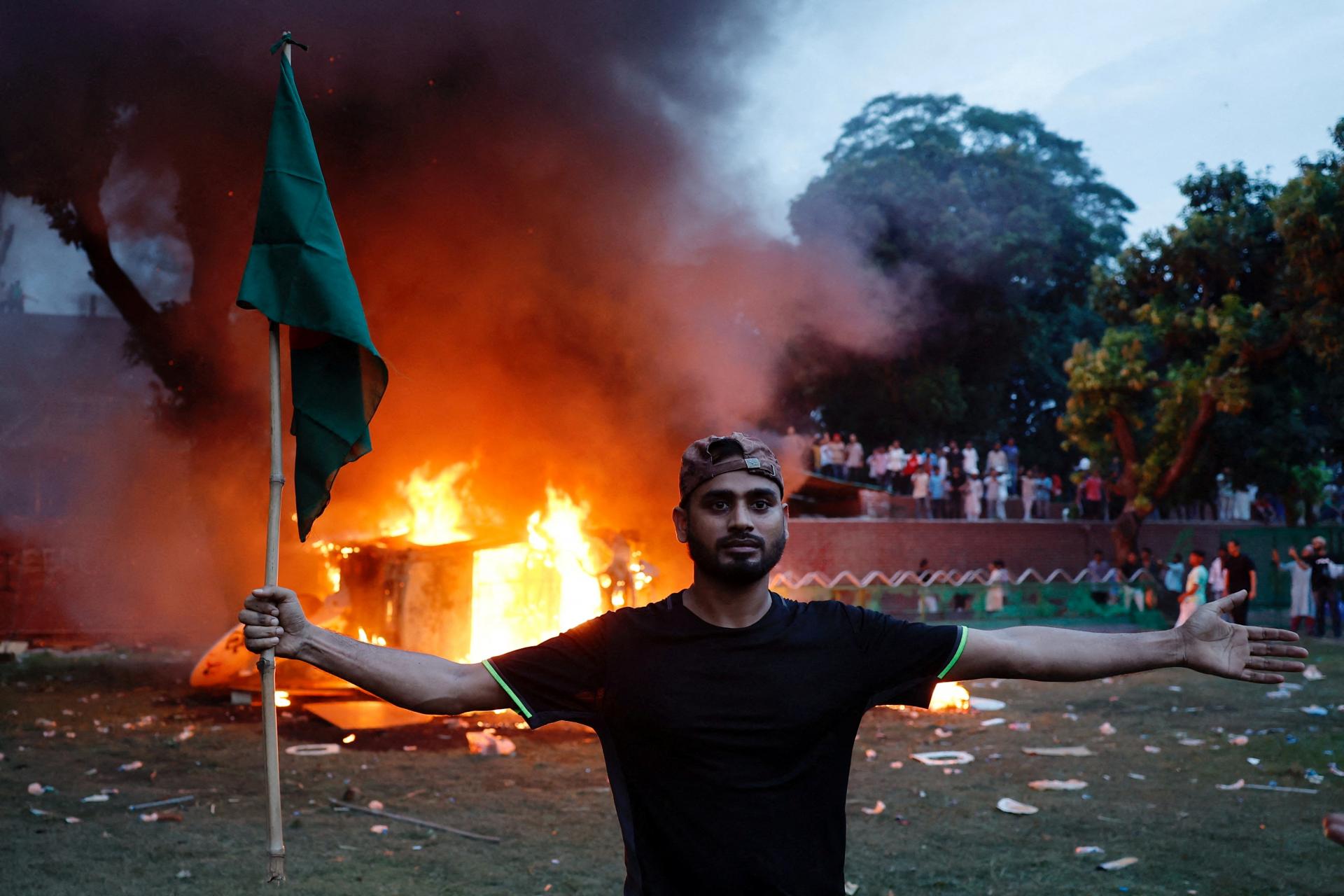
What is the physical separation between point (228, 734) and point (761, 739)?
838cm

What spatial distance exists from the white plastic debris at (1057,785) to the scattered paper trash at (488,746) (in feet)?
13.2

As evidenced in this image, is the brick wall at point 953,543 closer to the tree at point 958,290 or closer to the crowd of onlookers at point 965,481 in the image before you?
the crowd of onlookers at point 965,481

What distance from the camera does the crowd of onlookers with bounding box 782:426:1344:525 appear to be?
24.9 m

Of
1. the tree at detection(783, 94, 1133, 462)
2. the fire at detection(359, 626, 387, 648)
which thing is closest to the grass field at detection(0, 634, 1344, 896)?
the fire at detection(359, 626, 387, 648)

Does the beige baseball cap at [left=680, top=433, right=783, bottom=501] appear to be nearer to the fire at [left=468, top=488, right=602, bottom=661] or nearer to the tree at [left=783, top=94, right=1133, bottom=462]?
the fire at [left=468, top=488, right=602, bottom=661]

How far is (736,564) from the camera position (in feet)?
8.67

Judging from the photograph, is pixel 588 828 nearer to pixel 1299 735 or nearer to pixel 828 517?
pixel 1299 735

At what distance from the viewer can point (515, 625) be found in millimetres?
12445

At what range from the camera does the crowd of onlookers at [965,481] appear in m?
24.9

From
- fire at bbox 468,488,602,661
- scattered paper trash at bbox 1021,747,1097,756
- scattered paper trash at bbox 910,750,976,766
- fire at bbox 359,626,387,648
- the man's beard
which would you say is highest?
the man's beard

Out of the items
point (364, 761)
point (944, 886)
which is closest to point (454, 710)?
point (944, 886)

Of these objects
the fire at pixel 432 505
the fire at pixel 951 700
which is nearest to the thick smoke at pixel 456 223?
the fire at pixel 432 505

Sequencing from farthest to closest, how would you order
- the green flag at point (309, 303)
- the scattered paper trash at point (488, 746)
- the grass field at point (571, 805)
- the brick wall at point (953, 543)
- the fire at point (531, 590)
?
the brick wall at point (953, 543) → the fire at point (531, 590) → the scattered paper trash at point (488, 746) → the grass field at point (571, 805) → the green flag at point (309, 303)

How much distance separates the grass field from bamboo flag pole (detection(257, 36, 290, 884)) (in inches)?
122
